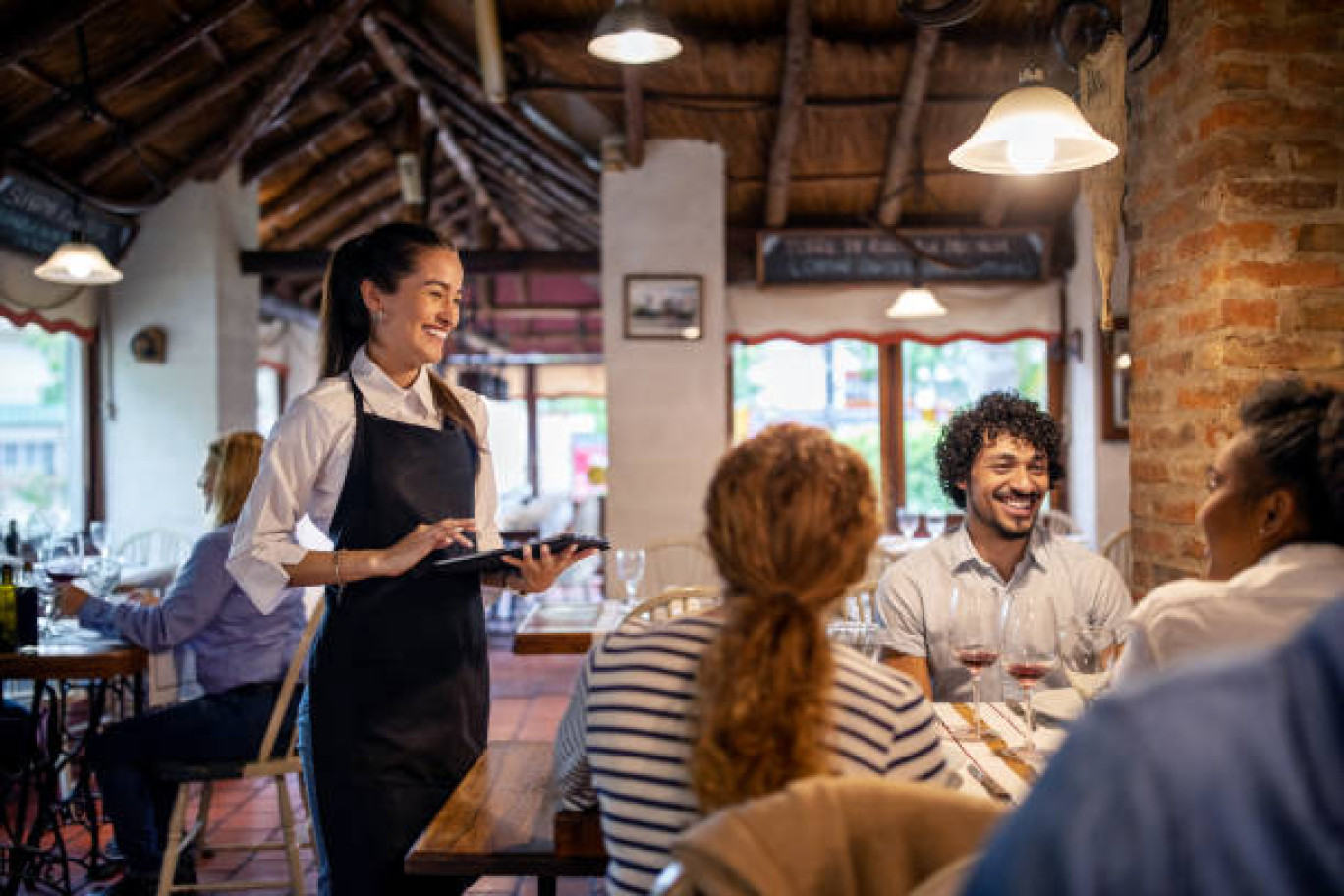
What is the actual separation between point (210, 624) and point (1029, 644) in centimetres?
225

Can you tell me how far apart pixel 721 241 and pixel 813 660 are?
5548 millimetres

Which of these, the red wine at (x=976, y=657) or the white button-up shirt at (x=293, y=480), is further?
the white button-up shirt at (x=293, y=480)

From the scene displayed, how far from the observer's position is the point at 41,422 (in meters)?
6.84

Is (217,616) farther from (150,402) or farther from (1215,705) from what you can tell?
(150,402)

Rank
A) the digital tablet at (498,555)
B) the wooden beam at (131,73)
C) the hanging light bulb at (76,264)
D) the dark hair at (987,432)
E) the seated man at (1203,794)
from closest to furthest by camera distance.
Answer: the seated man at (1203,794)
the digital tablet at (498,555)
the dark hair at (987,432)
the hanging light bulb at (76,264)
the wooden beam at (131,73)

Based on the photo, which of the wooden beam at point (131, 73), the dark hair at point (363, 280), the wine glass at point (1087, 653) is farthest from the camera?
the wooden beam at point (131, 73)

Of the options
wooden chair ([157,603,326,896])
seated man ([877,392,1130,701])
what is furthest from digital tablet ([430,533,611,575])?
wooden chair ([157,603,326,896])

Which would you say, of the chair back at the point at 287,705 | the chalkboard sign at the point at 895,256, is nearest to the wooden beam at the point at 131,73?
the chalkboard sign at the point at 895,256

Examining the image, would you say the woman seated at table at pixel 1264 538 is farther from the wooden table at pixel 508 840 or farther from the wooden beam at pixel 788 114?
the wooden beam at pixel 788 114

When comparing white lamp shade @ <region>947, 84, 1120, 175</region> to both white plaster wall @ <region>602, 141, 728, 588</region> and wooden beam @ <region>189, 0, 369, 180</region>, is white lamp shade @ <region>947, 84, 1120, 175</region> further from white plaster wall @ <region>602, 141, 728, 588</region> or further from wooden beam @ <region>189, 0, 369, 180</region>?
wooden beam @ <region>189, 0, 369, 180</region>

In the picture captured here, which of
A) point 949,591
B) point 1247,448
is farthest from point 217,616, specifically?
point 1247,448

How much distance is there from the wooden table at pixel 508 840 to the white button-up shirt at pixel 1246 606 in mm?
780

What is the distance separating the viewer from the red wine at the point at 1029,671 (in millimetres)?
1715

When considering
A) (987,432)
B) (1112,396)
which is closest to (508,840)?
(987,432)
